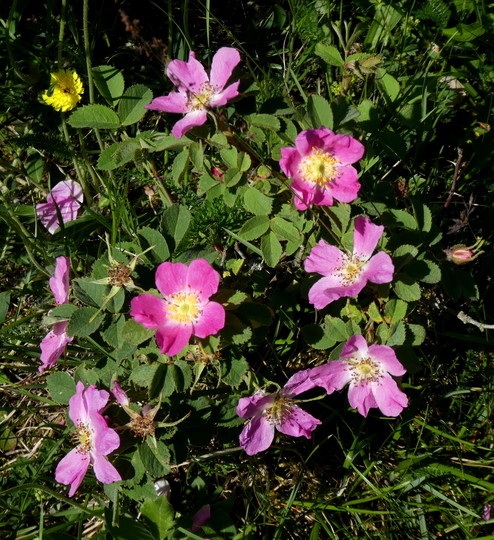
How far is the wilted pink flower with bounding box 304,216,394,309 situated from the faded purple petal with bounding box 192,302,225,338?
0.28 metres

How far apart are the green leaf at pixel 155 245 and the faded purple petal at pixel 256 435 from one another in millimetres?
557

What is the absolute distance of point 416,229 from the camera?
5.42 ft

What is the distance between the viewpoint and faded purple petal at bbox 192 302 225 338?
4.76ft

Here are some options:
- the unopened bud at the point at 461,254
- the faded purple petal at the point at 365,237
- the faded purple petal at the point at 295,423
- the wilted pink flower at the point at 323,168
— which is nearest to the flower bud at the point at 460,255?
the unopened bud at the point at 461,254

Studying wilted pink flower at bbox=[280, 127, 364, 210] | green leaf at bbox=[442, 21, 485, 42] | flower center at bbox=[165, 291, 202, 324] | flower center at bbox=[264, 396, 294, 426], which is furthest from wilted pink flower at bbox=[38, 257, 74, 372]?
green leaf at bbox=[442, 21, 485, 42]

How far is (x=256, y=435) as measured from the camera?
5.76 feet

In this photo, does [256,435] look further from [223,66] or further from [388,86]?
[388,86]

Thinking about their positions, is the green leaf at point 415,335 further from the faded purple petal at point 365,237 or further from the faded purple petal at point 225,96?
the faded purple petal at point 225,96

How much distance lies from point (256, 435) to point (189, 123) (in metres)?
0.93

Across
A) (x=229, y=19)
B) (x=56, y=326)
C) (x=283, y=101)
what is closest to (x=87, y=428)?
(x=56, y=326)

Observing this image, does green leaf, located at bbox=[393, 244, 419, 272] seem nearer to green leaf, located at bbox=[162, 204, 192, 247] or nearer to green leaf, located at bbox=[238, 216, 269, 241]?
green leaf, located at bbox=[238, 216, 269, 241]

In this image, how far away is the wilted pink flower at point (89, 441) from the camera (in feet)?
5.00

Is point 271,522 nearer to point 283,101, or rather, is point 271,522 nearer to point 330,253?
point 330,253

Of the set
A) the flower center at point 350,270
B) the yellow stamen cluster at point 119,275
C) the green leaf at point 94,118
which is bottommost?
the flower center at point 350,270
